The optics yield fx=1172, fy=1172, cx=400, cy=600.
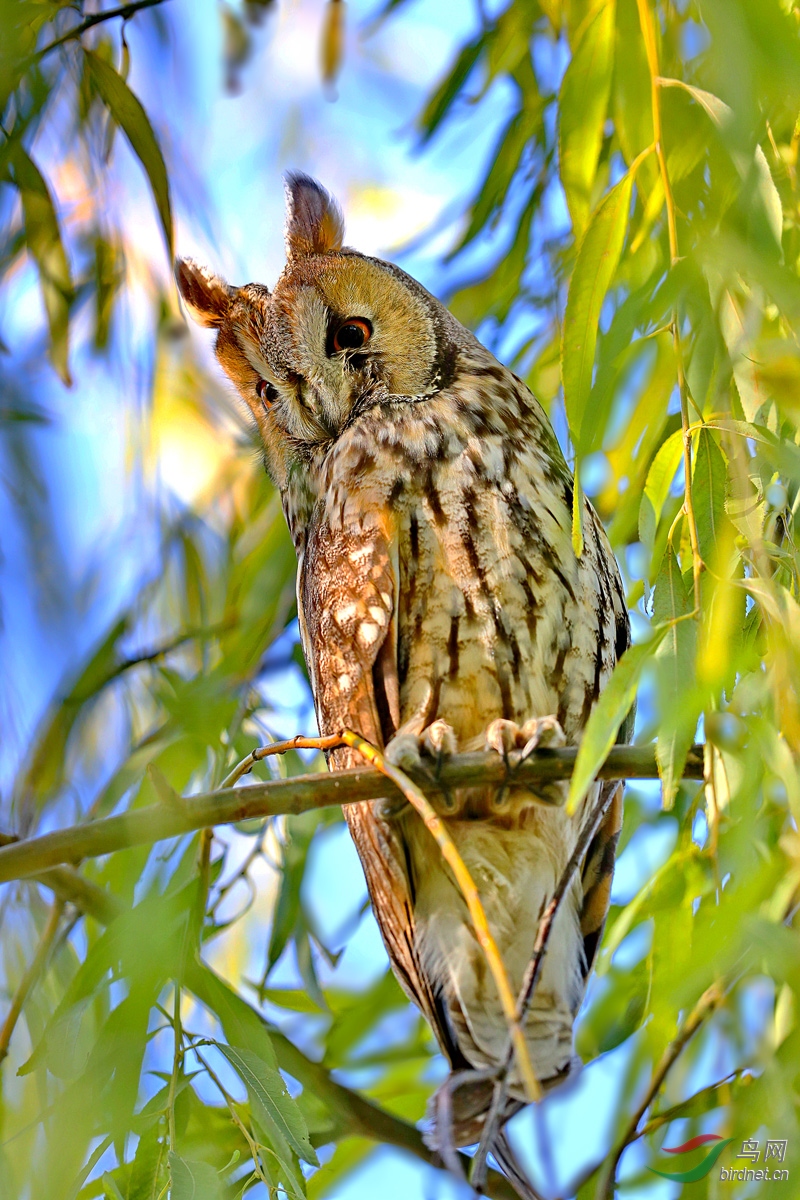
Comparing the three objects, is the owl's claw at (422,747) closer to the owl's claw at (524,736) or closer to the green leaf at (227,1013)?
the owl's claw at (524,736)

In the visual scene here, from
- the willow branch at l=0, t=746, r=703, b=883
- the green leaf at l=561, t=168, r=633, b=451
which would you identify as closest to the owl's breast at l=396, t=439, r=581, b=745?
the willow branch at l=0, t=746, r=703, b=883

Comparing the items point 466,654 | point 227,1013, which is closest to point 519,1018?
point 227,1013

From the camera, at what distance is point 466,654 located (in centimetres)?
168

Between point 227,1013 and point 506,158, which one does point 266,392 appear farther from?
point 227,1013

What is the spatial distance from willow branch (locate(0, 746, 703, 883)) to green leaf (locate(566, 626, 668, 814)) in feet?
0.37

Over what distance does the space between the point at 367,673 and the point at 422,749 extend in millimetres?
242

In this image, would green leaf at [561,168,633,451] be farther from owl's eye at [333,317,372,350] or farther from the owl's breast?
owl's eye at [333,317,372,350]

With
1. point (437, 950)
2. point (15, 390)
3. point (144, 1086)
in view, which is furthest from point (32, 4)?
point (437, 950)

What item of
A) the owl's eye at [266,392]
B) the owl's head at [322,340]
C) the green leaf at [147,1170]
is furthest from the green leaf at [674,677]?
the owl's eye at [266,392]

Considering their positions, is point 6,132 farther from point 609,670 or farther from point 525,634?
point 609,670

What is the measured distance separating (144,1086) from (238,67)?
1512 millimetres

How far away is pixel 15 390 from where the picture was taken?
669 millimetres

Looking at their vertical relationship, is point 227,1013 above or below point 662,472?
below

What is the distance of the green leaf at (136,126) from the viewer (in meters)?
1.20
